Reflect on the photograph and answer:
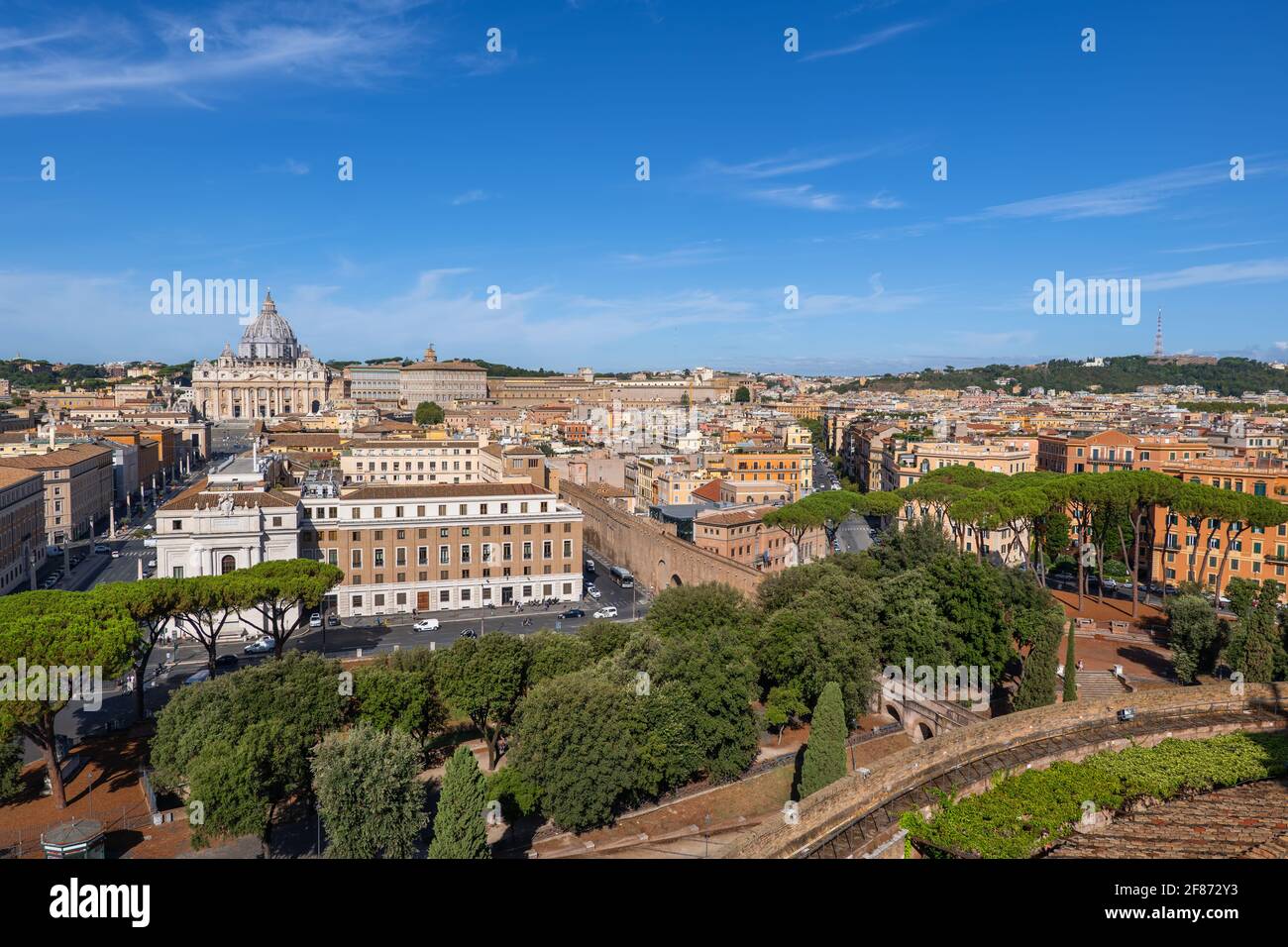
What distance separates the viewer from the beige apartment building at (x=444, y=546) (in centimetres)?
3288

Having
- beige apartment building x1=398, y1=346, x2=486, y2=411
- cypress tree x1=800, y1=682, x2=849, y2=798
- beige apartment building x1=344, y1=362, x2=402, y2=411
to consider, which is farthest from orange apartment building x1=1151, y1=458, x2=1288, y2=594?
beige apartment building x1=344, y1=362, x2=402, y2=411

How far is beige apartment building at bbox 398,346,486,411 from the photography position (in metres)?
132

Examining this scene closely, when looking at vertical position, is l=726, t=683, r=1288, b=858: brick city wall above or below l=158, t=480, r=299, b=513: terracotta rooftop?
below

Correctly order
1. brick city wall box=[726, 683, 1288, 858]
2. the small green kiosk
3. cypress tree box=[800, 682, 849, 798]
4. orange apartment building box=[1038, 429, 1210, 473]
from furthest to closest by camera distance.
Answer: orange apartment building box=[1038, 429, 1210, 473] < cypress tree box=[800, 682, 849, 798] < the small green kiosk < brick city wall box=[726, 683, 1288, 858]

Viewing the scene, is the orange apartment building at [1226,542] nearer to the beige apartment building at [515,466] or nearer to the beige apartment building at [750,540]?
the beige apartment building at [750,540]

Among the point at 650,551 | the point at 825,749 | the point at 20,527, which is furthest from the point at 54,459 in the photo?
the point at 825,749

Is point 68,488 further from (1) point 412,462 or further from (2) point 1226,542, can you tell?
(2) point 1226,542

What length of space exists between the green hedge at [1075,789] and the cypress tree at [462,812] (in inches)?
244

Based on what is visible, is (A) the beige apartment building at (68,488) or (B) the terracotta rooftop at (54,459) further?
(A) the beige apartment building at (68,488)

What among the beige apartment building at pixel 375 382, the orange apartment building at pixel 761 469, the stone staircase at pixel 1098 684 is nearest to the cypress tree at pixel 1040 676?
the stone staircase at pixel 1098 684

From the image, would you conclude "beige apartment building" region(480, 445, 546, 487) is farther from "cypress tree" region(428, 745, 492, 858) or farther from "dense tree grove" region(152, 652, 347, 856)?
"cypress tree" region(428, 745, 492, 858)

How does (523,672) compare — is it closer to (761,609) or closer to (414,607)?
(761,609)

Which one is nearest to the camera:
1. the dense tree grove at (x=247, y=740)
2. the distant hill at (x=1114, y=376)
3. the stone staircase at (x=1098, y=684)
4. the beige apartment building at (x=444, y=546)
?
the dense tree grove at (x=247, y=740)

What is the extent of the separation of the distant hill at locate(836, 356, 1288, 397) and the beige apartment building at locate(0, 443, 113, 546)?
14874 cm
